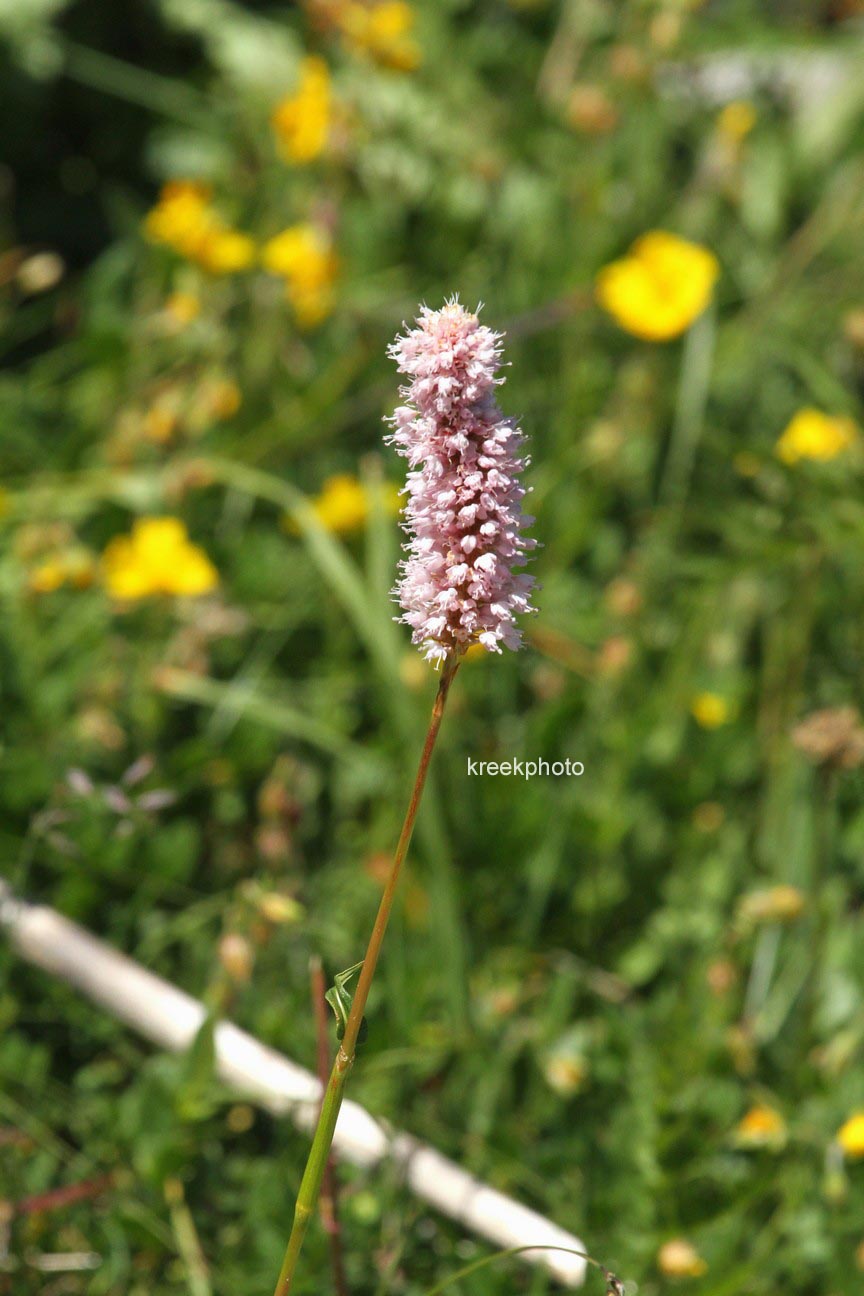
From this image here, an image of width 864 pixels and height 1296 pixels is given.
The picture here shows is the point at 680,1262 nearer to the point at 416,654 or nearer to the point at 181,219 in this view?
the point at 416,654

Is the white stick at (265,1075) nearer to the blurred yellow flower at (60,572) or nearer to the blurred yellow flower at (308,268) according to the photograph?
the blurred yellow flower at (60,572)

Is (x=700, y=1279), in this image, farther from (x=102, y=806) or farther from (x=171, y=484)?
(x=171, y=484)

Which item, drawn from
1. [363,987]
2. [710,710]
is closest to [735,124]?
[710,710]

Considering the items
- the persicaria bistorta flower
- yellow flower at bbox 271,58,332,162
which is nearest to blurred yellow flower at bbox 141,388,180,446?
yellow flower at bbox 271,58,332,162

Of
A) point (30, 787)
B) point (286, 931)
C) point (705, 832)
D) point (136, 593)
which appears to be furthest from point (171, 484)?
point (705, 832)

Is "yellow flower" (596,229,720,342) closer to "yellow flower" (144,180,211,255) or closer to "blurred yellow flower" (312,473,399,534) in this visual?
"blurred yellow flower" (312,473,399,534)

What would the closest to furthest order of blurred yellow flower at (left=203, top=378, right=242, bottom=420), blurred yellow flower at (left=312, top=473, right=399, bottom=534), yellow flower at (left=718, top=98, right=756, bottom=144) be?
blurred yellow flower at (left=312, top=473, right=399, bottom=534) → blurred yellow flower at (left=203, top=378, right=242, bottom=420) → yellow flower at (left=718, top=98, right=756, bottom=144)
